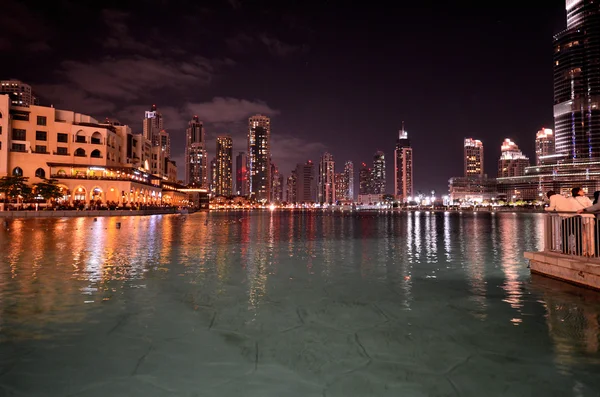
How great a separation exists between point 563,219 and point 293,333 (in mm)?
10033

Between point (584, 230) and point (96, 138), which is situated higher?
point (96, 138)

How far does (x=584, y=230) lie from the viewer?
12172mm

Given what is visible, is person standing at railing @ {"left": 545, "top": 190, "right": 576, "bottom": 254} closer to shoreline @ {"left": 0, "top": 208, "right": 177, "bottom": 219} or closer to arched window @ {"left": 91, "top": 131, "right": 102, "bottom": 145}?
shoreline @ {"left": 0, "top": 208, "right": 177, "bottom": 219}

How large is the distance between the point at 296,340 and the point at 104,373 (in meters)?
3.45

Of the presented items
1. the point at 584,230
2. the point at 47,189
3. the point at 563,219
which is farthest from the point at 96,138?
the point at 584,230

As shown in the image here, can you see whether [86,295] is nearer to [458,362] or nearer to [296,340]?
[296,340]

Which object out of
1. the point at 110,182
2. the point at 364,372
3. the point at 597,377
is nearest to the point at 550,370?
the point at 597,377

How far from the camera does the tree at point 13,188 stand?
82.3 metres

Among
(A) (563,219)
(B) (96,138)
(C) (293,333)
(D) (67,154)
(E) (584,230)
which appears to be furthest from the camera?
(B) (96,138)

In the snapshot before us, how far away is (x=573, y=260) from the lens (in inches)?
498

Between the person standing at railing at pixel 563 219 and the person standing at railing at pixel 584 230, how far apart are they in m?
0.25

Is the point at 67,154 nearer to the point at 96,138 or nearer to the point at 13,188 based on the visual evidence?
the point at 96,138

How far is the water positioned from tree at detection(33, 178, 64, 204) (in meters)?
85.6

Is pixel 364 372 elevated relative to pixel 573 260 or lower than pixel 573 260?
lower
